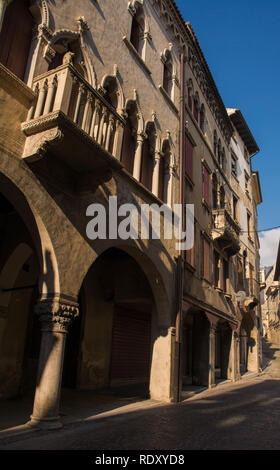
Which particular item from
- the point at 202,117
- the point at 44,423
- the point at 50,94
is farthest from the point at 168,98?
the point at 44,423

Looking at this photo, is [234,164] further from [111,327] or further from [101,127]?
[101,127]

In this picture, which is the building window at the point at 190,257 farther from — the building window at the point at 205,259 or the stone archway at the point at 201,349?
the stone archway at the point at 201,349

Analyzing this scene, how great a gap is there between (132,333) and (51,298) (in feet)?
26.2

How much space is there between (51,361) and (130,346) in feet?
25.7

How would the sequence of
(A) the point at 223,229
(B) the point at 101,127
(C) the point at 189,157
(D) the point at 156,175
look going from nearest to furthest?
(B) the point at 101,127 < (D) the point at 156,175 < (C) the point at 189,157 < (A) the point at 223,229

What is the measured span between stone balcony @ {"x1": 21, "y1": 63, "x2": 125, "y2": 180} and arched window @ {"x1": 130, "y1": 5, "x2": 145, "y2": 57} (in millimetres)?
5119

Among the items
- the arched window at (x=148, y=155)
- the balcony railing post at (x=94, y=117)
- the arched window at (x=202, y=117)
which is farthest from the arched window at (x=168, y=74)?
the balcony railing post at (x=94, y=117)

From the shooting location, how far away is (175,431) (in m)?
6.41

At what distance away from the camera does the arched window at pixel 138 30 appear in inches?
437

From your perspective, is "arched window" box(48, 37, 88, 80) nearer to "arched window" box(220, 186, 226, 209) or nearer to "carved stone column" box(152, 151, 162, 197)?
"carved stone column" box(152, 151, 162, 197)

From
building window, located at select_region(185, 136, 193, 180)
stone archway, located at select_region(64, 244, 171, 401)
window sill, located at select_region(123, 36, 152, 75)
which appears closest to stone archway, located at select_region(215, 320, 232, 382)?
stone archway, located at select_region(64, 244, 171, 401)

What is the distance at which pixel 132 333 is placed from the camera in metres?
13.7

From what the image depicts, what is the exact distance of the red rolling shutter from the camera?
12.6 meters

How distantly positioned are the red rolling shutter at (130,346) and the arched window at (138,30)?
879 cm
